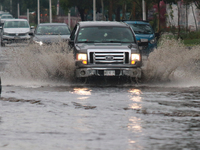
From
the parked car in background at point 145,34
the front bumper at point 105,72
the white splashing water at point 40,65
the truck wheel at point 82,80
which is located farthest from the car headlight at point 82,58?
the parked car in background at point 145,34

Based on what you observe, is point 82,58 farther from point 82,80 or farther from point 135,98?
point 135,98

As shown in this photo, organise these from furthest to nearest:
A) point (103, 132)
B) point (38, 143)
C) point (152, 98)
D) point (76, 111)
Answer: point (152, 98), point (76, 111), point (103, 132), point (38, 143)

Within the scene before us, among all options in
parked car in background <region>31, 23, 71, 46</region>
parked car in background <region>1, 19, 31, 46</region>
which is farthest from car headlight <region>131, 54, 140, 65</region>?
parked car in background <region>1, 19, 31, 46</region>

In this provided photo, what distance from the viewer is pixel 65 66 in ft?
56.3

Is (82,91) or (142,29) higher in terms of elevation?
(142,29)

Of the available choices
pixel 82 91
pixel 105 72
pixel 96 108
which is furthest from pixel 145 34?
pixel 96 108

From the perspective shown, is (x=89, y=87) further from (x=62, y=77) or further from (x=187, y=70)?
(x=187, y=70)

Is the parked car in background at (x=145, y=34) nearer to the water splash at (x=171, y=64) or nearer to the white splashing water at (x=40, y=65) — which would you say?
the water splash at (x=171, y=64)

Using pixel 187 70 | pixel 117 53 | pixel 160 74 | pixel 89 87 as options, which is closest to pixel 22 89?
pixel 89 87

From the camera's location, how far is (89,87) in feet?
53.3

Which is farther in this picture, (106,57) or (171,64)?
(171,64)

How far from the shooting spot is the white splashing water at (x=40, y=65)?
1727cm

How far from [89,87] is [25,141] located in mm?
7889

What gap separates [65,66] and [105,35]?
5.06ft
